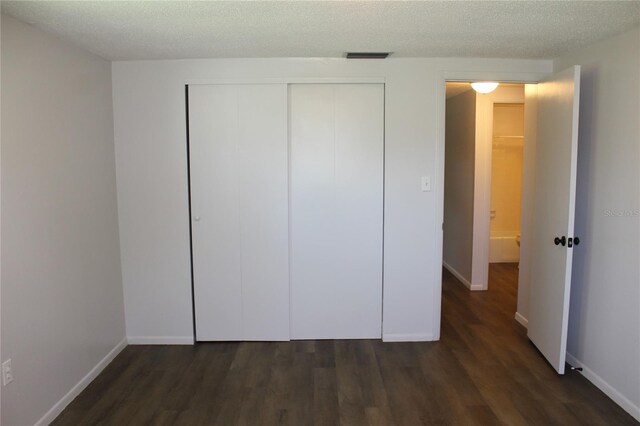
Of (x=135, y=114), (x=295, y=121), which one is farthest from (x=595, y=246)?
(x=135, y=114)

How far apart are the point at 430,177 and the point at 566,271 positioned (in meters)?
1.11

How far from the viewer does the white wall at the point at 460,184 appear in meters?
4.66

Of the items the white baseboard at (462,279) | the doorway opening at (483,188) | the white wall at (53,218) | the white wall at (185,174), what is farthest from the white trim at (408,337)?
the white wall at (53,218)

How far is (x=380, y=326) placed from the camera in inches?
131

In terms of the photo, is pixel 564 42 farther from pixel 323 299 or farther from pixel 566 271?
pixel 323 299

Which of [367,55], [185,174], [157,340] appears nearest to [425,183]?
[367,55]

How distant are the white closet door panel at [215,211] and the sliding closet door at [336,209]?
17.8 inches

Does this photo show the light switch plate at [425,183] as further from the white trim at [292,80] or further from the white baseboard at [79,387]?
the white baseboard at [79,387]

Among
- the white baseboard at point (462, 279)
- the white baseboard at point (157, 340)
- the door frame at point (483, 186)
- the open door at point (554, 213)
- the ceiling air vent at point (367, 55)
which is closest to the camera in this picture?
the open door at point (554, 213)

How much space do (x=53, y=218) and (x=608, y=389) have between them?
351cm

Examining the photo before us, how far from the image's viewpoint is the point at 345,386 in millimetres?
2662

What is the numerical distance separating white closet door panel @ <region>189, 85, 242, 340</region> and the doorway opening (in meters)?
2.22

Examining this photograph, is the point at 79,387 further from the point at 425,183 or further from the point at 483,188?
the point at 483,188

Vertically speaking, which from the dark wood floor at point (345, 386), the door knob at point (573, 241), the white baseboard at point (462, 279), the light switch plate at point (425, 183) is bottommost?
the dark wood floor at point (345, 386)
